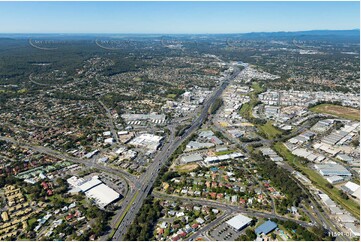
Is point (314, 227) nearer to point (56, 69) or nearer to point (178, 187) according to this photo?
point (178, 187)

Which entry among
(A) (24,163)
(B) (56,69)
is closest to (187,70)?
(B) (56,69)

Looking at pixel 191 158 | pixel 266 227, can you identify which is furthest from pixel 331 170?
pixel 191 158

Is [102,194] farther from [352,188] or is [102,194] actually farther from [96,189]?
[352,188]

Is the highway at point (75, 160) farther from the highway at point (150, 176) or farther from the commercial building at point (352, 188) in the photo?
the commercial building at point (352, 188)

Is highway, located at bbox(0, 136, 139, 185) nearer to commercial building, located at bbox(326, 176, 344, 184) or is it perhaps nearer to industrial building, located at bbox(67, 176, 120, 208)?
industrial building, located at bbox(67, 176, 120, 208)

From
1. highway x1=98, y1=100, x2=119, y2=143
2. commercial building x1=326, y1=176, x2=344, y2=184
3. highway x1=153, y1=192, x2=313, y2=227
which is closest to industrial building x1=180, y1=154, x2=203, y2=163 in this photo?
highway x1=153, y1=192, x2=313, y2=227

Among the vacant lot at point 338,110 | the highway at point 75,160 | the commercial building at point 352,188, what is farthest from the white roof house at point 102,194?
the vacant lot at point 338,110
